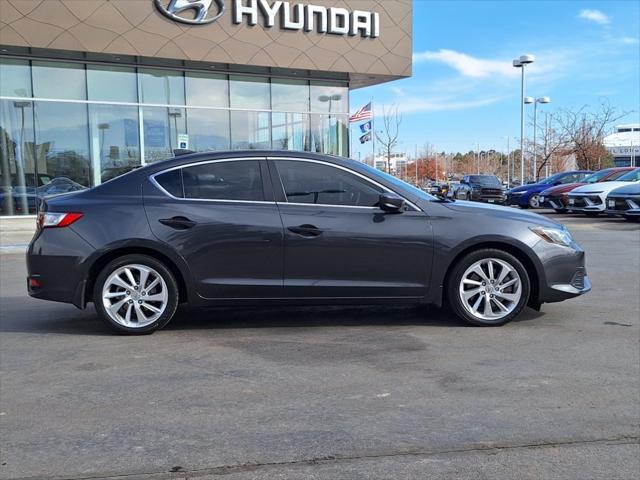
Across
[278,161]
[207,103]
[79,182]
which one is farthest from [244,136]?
[278,161]

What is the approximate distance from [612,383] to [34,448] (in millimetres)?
3739

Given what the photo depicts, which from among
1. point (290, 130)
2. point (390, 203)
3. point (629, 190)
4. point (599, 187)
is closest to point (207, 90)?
point (290, 130)

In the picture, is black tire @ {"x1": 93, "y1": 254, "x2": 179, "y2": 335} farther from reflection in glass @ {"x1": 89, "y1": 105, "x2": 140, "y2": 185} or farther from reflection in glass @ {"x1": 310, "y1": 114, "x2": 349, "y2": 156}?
reflection in glass @ {"x1": 310, "y1": 114, "x2": 349, "y2": 156}

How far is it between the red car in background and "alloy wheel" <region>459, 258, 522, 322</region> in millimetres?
15678

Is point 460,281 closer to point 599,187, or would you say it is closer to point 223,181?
point 223,181

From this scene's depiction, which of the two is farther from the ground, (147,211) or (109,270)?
(147,211)

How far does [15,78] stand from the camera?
1756 cm

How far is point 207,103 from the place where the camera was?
65.6ft

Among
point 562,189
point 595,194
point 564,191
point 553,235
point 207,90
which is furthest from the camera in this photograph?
point 562,189

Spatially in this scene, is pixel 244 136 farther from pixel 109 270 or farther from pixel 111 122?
pixel 109 270

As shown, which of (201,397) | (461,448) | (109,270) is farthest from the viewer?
(109,270)

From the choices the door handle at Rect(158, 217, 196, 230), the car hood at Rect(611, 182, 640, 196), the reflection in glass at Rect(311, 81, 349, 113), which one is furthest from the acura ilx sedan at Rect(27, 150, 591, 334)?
→ the reflection in glass at Rect(311, 81, 349, 113)

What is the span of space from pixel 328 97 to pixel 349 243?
17.1m

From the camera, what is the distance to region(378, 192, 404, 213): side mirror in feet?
17.9
